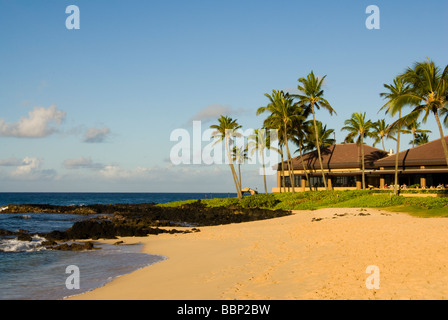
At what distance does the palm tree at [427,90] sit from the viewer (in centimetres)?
2769

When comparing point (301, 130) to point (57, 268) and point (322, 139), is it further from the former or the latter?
point (57, 268)

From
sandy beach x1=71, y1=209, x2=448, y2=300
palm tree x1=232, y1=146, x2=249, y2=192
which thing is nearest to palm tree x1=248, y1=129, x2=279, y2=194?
palm tree x1=232, y1=146, x2=249, y2=192

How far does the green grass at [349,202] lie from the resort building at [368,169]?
6773mm

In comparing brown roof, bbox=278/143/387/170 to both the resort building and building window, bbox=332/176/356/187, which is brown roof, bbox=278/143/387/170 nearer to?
the resort building

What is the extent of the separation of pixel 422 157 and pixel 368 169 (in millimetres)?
8771

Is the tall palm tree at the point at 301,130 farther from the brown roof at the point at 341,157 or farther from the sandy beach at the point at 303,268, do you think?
the sandy beach at the point at 303,268

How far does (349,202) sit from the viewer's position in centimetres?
3688

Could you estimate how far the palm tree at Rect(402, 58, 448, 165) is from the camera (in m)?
27.7

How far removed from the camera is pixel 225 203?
51.9 meters

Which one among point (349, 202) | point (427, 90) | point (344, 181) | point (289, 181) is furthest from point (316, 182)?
point (427, 90)

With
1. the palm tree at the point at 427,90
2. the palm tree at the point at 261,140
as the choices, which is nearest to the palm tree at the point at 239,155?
the palm tree at the point at 261,140

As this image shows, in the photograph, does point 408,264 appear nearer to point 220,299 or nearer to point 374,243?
point 374,243
